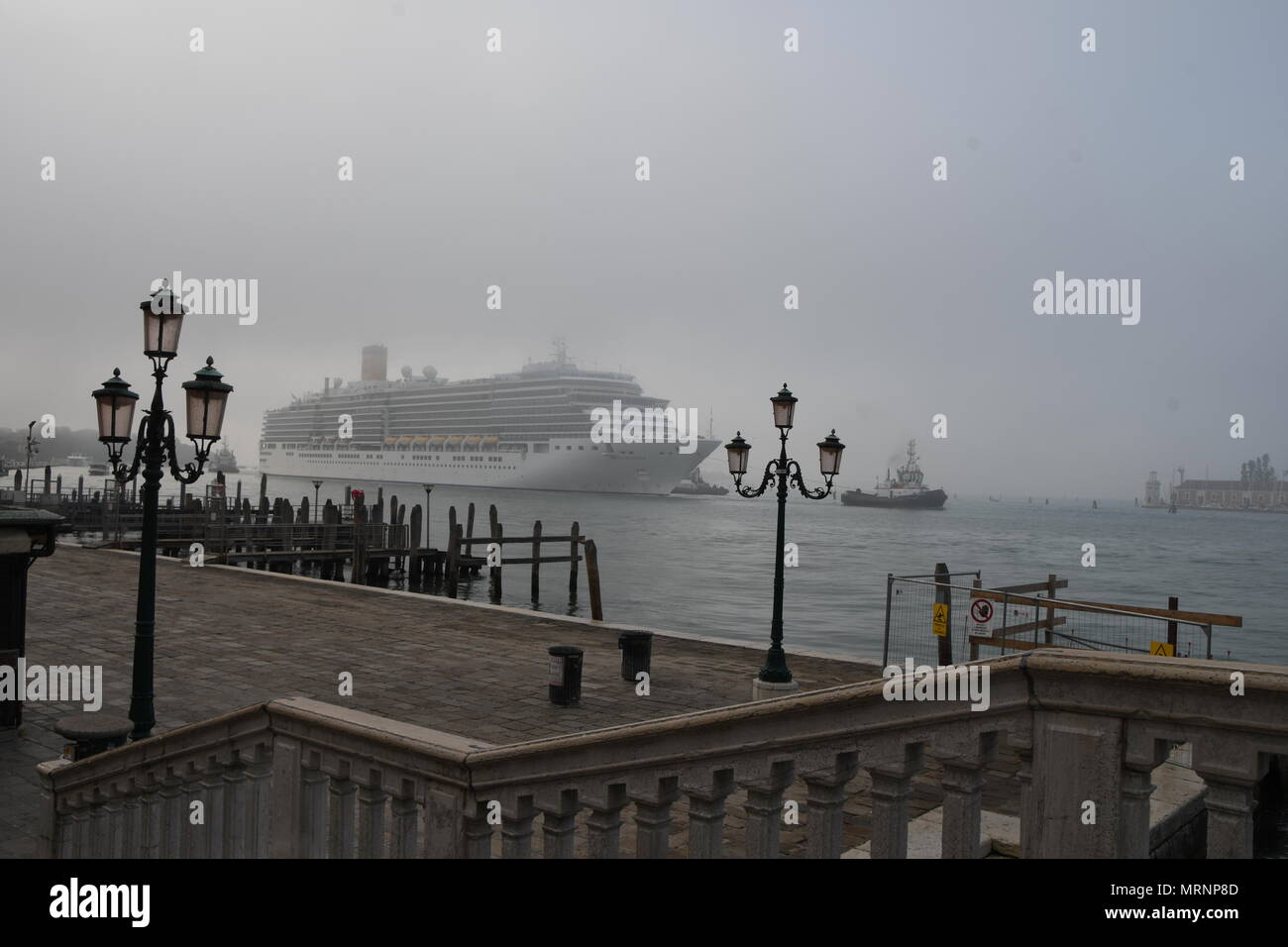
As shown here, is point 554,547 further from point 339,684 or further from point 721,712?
point 721,712

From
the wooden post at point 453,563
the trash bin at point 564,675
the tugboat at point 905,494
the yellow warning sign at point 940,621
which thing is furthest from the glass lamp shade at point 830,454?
the tugboat at point 905,494

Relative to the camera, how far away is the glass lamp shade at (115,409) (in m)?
7.49

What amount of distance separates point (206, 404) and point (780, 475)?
6368mm

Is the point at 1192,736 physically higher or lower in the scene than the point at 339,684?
higher

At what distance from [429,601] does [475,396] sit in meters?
79.0

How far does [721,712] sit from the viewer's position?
2469 millimetres

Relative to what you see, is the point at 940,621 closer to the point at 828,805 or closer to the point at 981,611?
the point at 981,611

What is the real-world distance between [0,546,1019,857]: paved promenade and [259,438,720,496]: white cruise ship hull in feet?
222

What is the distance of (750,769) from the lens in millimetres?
2453

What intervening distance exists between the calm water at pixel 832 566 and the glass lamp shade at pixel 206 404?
18464 mm

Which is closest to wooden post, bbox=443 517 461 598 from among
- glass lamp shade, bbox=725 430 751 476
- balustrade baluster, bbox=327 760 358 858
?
glass lamp shade, bbox=725 430 751 476

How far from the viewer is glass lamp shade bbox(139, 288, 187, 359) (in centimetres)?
694

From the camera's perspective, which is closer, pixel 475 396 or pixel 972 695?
pixel 972 695
